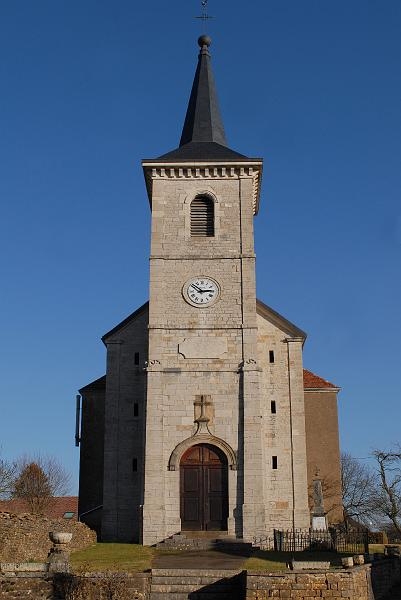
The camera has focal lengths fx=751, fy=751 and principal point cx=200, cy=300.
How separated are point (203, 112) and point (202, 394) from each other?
44.0ft

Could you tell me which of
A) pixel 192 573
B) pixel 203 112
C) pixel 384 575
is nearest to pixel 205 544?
pixel 384 575

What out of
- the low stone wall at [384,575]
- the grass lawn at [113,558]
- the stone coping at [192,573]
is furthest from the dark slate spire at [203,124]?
the stone coping at [192,573]

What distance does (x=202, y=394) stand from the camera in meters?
27.3

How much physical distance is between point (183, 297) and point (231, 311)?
192 centimetres

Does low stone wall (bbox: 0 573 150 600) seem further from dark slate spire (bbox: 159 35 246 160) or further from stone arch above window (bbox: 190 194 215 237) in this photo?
dark slate spire (bbox: 159 35 246 160)

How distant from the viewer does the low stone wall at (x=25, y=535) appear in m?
18.8

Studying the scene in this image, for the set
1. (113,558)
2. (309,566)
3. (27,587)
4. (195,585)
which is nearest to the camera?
(27,587)

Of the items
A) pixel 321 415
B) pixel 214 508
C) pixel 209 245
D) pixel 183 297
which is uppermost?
pixel 209 245

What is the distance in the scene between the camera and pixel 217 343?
28.0 metres

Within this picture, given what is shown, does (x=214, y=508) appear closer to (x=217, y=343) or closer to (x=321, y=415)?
(x=217, y=343)

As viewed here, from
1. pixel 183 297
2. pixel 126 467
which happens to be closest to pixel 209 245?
pixel 183 297

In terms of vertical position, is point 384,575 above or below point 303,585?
below

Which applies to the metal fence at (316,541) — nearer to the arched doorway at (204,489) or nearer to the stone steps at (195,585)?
the arched doorway at (204,489)

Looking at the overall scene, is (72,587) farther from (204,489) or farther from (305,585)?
(204,489)
